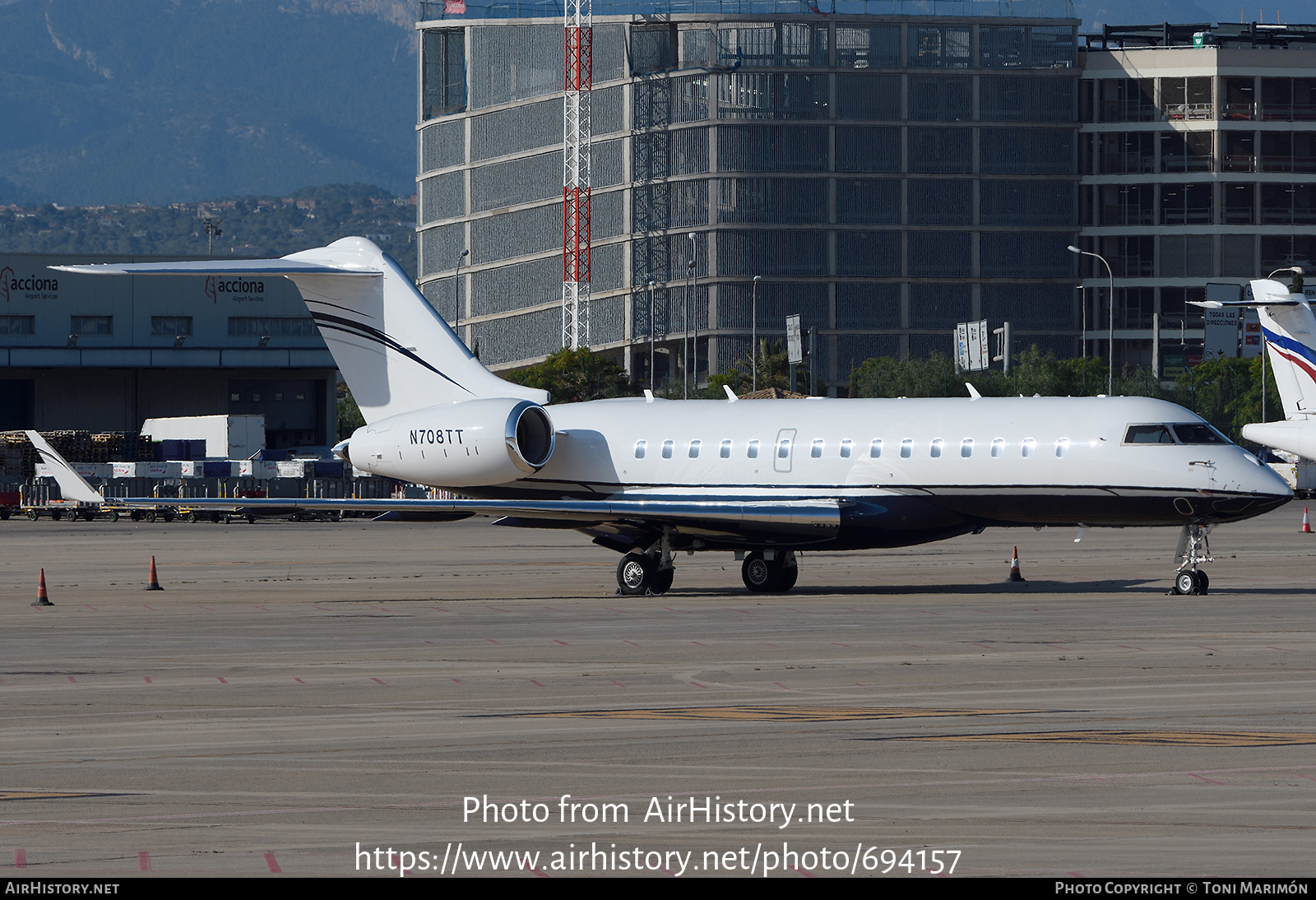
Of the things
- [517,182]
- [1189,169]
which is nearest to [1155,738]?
[1189,169]

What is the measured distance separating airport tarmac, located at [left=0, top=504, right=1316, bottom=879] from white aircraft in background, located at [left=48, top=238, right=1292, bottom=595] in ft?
4.35

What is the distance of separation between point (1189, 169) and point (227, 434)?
86233mm

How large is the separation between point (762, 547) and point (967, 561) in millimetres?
11873

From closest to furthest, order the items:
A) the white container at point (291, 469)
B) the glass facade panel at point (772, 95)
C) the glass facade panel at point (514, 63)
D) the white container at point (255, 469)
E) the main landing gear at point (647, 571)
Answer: the main landing gear at point (647, 571) < the white container at point (255, 469) < the white container at point (291, 469) < the glass facade panel at point (772, 95) < the glass facade panel at point (514, 63)

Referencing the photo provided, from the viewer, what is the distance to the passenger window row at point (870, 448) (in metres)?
28.1

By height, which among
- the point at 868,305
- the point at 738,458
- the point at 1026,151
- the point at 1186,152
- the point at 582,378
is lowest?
the point at 738,458

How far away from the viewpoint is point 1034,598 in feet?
89.9

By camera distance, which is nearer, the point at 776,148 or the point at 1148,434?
the point at 1148,434

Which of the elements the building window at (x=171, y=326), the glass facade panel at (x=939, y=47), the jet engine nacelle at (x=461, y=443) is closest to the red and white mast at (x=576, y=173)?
the glass facade panel at (x=939, y=47)

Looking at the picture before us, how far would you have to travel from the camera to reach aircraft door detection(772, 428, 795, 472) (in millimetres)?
30047

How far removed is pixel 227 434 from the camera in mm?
77688

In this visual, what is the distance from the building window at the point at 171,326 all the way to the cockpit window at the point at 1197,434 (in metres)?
79.1

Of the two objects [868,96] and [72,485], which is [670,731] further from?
[868,96]

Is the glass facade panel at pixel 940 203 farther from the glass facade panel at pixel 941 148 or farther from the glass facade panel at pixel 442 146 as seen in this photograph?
the glass facade panel at pixel 442 146
